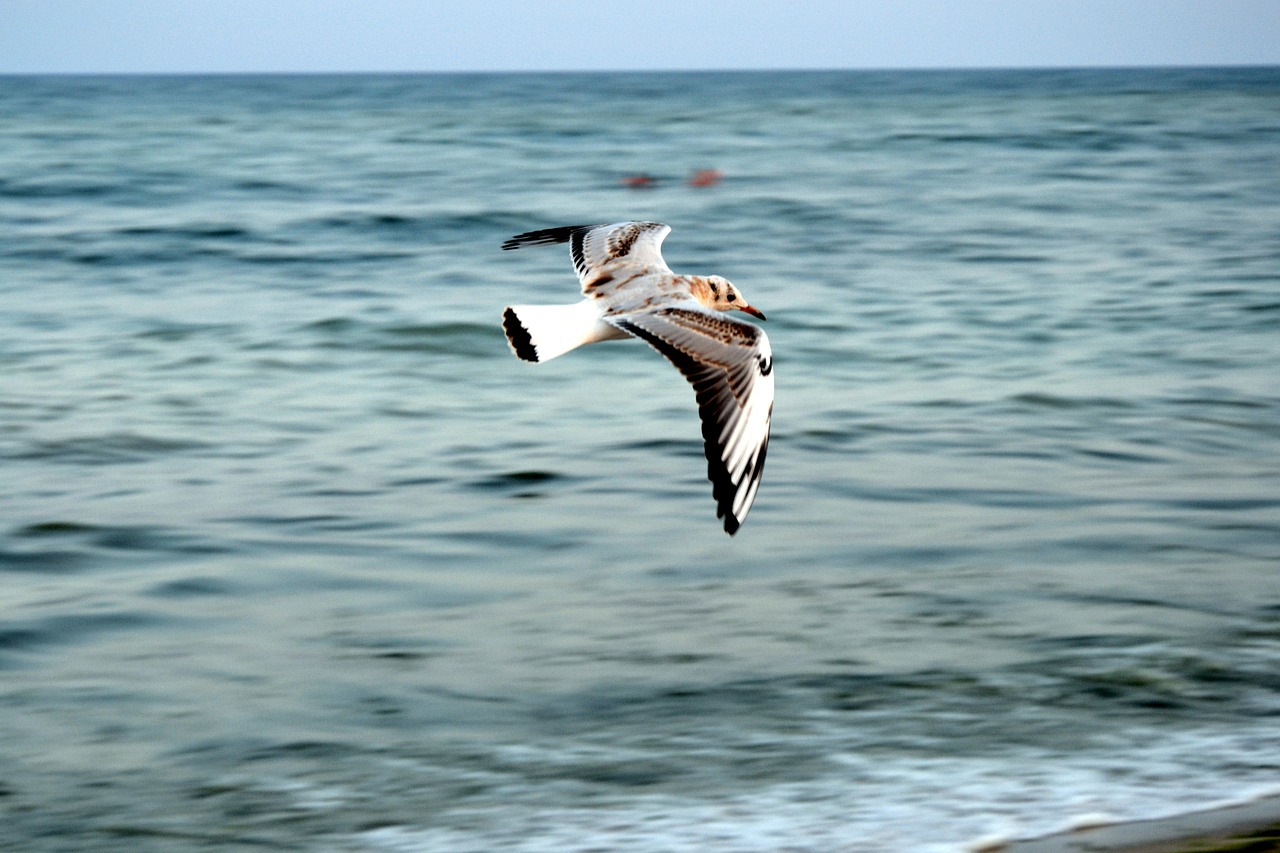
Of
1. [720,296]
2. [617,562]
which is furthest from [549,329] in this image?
[617,562]

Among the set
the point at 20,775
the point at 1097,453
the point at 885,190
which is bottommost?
the point at 20,775

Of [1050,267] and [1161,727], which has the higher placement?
[1050,267]

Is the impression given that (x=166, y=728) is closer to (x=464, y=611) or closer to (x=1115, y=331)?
(x=464, y=611)

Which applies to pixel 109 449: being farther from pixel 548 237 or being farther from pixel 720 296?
pixel 720 296

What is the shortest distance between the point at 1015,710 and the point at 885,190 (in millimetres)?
16171

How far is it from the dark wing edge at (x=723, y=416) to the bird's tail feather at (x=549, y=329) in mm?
241

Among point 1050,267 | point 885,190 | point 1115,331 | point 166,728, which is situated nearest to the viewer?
point 166,728

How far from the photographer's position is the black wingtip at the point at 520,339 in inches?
186

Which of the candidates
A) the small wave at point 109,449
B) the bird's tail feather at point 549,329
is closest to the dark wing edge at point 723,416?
the bird's tail feather at point 549,329

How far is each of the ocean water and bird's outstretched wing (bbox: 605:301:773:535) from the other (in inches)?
27.8

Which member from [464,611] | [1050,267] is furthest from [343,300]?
[464,611]

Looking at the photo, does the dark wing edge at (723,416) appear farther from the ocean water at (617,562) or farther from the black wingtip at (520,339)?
the ocean water at (617,562)

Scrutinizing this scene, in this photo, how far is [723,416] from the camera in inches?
181

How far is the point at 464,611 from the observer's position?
17.8ft
